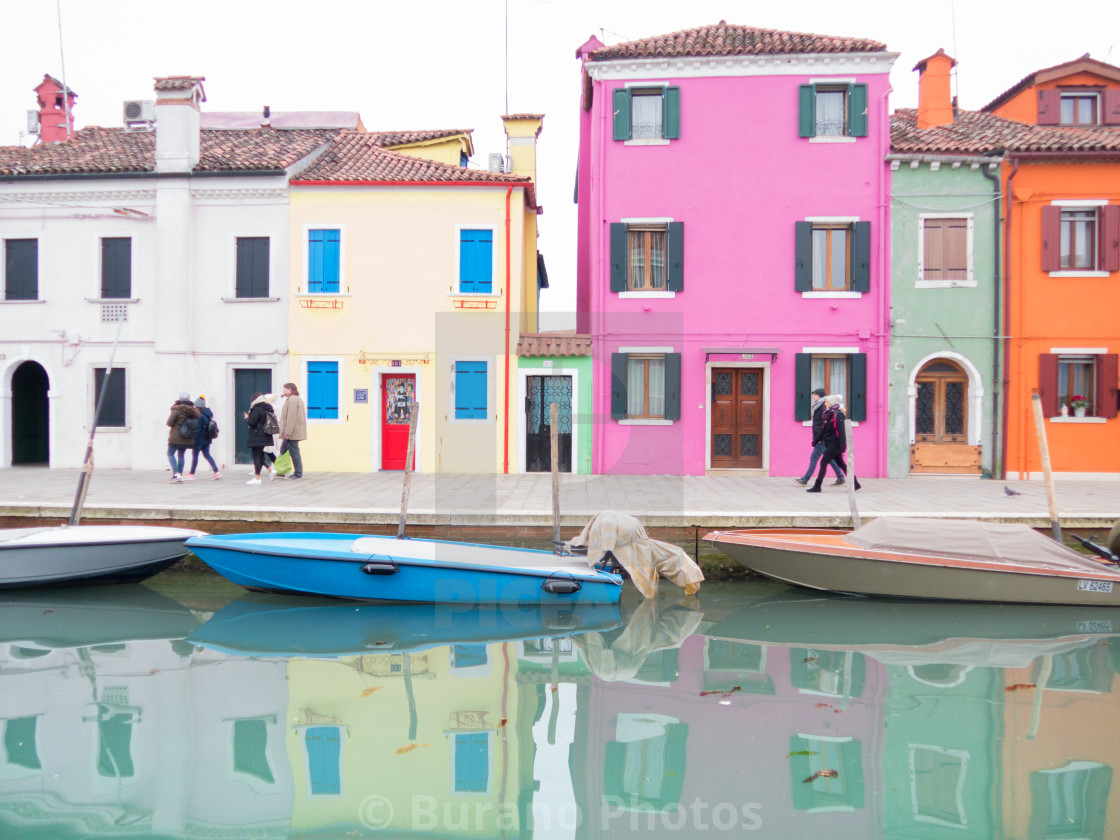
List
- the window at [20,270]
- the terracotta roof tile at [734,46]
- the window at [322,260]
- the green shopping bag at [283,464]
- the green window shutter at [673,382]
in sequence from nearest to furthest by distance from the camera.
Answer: the green shopping bag at [283,464] → the terracotta roof tile at [734,46] → the green window shutter at [673,382] → the window at [322,260] → the window at [20,270]

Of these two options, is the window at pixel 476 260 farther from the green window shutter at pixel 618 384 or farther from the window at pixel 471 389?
the green window shutter at pixel 618 384

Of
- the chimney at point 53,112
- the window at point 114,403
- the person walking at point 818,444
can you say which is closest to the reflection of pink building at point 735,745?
the person walking at point 818,444

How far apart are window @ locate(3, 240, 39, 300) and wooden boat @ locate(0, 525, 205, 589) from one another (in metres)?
8.65

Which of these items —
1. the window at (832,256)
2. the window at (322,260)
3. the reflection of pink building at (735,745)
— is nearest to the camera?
the reflection of pink building at (735,745)

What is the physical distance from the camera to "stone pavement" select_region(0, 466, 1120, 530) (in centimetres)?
970

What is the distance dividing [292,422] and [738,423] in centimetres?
821

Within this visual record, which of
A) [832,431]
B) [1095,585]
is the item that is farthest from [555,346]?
[1095,585]

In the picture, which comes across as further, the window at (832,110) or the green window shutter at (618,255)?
the green window shutter at (618,255)

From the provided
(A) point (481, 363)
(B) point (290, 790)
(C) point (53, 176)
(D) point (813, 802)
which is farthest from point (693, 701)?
(C) point (53, 176)

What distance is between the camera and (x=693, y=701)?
6.19 m

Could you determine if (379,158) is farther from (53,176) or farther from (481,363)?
(53,176)

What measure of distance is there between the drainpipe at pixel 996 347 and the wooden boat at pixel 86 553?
44.7 feet

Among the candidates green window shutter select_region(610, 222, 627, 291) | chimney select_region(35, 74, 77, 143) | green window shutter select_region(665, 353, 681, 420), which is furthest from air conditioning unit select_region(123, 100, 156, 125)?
green window shutter select_region(665, 353, 681, 420)

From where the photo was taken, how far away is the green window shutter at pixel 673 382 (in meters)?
15.1
